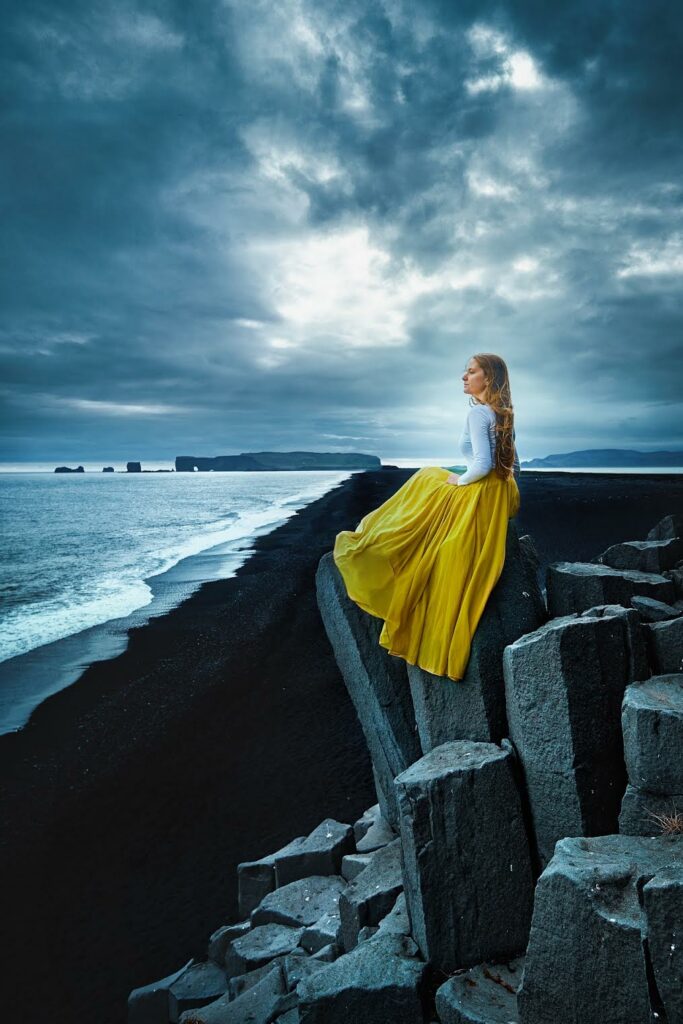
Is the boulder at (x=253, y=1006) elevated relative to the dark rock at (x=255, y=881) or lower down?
elevated

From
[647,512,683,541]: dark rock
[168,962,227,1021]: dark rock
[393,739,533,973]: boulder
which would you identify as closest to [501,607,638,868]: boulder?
[393,739,533,973]: boulder

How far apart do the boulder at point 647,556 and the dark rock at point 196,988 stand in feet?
16.0

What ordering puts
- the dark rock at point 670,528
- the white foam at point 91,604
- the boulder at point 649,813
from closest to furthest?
the boulder at point 649,813, the dark rock at point 670,528, the white foam at point 91,604

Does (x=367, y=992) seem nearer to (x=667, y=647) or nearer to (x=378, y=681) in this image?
(x=378, y=681)

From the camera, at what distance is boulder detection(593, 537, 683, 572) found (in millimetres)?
5730

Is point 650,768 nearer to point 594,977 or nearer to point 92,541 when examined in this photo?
point 594,977

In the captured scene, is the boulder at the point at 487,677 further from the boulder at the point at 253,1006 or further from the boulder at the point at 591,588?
the boulder at the point at 253,1006

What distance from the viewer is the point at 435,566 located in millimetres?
4160

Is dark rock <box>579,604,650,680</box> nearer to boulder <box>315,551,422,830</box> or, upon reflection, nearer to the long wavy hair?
the long wavy hair

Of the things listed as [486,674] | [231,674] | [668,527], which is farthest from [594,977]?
[231,674]

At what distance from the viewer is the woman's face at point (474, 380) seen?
4.15m

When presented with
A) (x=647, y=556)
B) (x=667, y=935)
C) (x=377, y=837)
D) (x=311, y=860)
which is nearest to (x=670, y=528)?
(x=647, y=556)

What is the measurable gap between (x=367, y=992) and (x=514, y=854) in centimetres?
103

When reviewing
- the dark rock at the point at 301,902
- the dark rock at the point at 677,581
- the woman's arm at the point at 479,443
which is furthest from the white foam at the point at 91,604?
the dark rock at the point at 677,581
